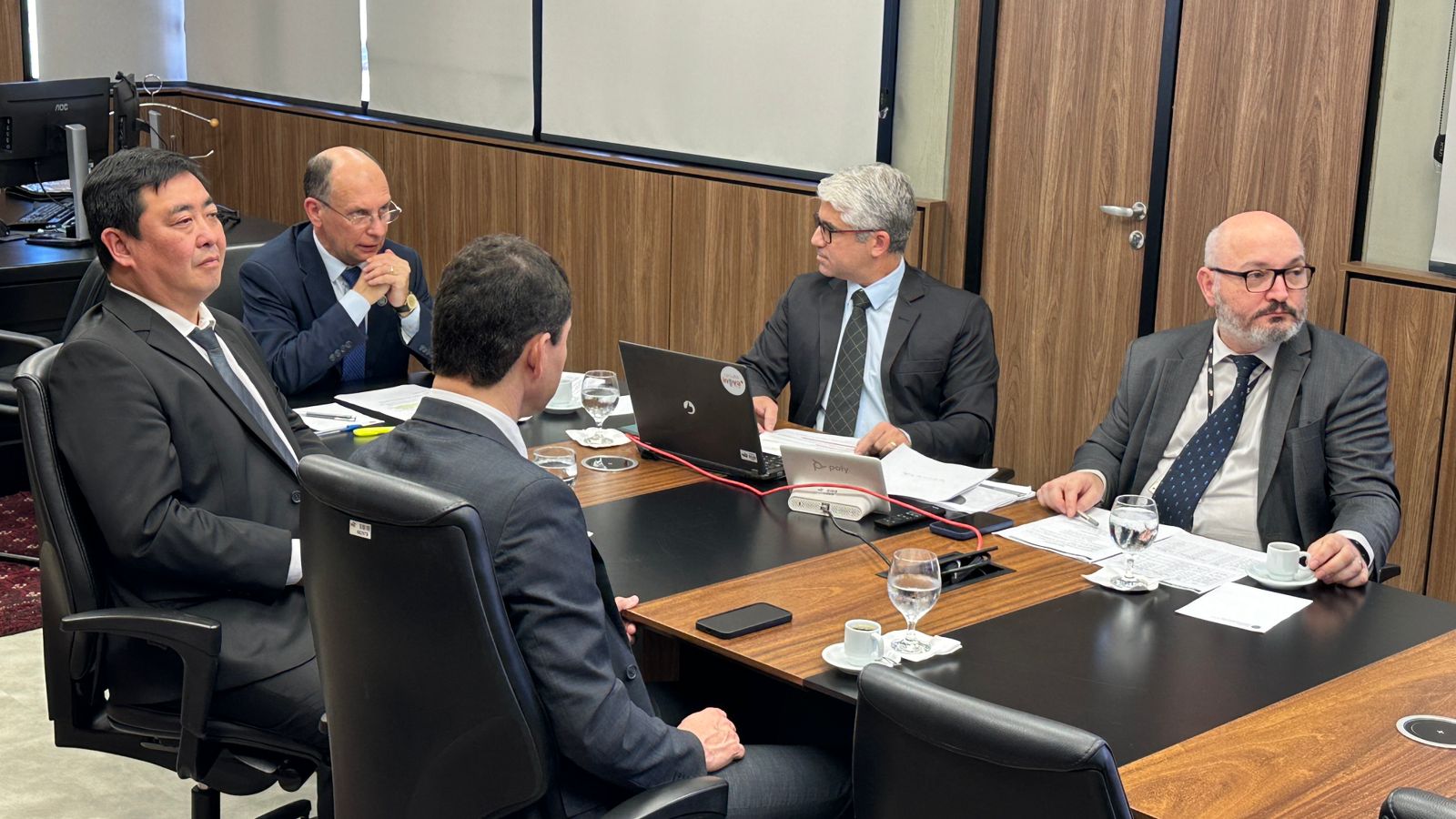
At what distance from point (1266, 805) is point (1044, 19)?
135 inches

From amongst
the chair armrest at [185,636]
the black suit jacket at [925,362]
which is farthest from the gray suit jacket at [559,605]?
the black suit jacket at [925,362]

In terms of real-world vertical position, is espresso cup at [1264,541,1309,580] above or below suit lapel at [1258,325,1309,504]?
below

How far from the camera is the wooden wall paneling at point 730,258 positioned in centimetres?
550

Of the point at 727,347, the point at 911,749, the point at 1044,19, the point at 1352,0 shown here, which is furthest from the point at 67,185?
the point at 911,749

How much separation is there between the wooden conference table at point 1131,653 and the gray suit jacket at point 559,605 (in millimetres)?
315

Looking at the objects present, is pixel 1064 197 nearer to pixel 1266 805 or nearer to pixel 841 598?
pixel 841 598

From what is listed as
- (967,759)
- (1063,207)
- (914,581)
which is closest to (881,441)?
(914,581)

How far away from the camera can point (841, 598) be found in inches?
98.1

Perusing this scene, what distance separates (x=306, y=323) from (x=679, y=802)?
242cm

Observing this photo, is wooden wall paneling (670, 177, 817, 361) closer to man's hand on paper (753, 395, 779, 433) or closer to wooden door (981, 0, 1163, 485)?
wooden door (981, 0, 1163, 485)

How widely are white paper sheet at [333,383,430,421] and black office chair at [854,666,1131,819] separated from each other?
198cm

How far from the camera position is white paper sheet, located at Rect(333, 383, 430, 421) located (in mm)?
3518

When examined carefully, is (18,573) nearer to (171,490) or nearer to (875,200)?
(171,490)

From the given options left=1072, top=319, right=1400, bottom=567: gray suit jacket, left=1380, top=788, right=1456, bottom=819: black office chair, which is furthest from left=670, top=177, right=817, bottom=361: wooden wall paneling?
left=1380, top=788, right=1456, bottom=819: black office chair
